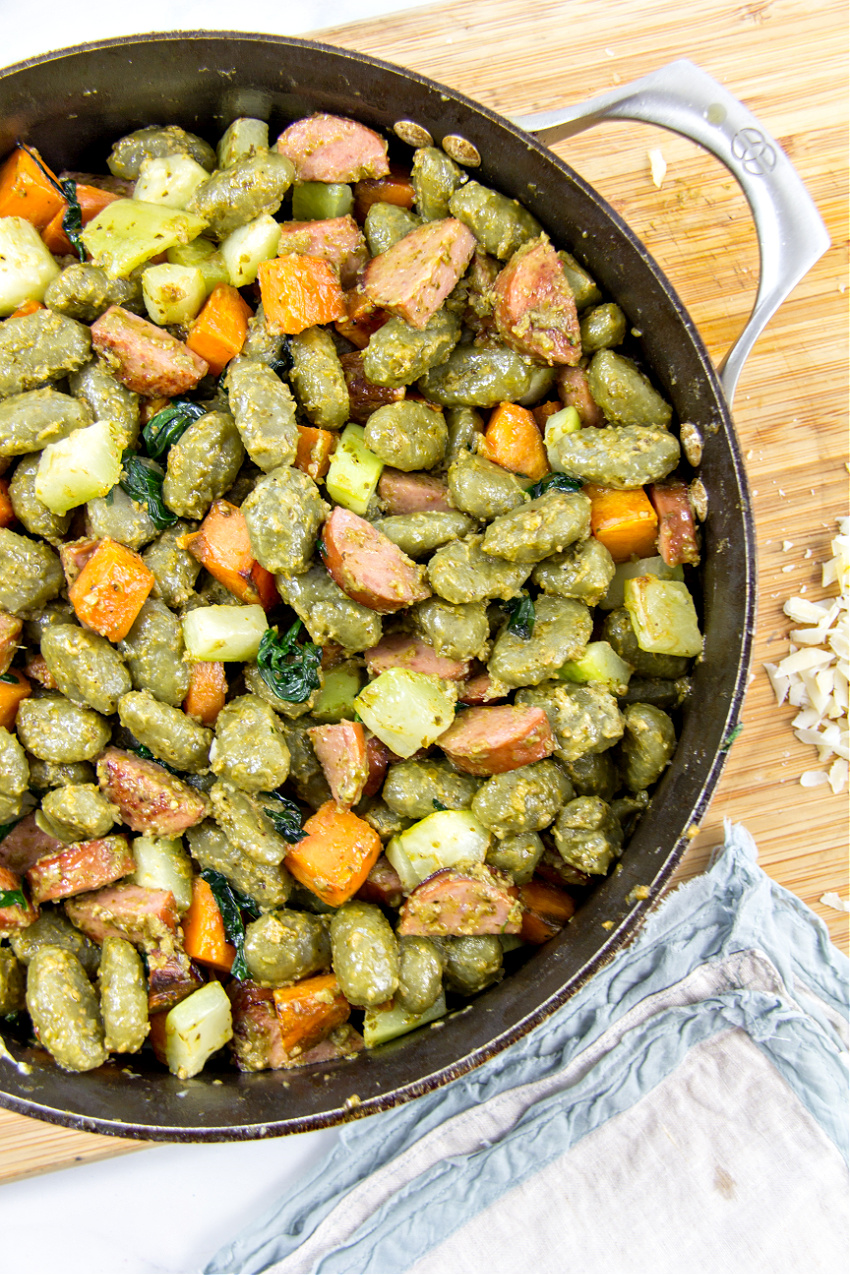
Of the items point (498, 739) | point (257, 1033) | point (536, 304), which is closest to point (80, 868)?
point (257, 1033)

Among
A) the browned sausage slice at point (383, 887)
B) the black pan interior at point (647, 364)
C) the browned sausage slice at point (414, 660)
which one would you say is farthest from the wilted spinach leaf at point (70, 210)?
the browned sausage slice at point (383, 887)

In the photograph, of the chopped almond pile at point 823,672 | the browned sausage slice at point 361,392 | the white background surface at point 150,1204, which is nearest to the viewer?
the browned sausage slice at point 361,392

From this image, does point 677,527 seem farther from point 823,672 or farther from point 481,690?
point 823,672

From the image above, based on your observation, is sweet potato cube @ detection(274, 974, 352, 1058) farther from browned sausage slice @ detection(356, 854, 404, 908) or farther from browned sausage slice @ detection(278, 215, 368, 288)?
browned sausage slice @ detection(278, 215, 368, 288)

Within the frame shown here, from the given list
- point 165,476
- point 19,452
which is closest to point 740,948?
point 165,476

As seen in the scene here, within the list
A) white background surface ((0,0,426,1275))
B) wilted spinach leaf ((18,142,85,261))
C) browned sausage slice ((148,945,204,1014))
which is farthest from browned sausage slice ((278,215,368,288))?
browned sausage slice ((148,945,204,1014))

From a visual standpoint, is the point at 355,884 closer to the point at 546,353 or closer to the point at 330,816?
the point at 330,816

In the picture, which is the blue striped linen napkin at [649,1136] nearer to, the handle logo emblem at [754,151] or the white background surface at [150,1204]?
the white background surface at [150,1204]
